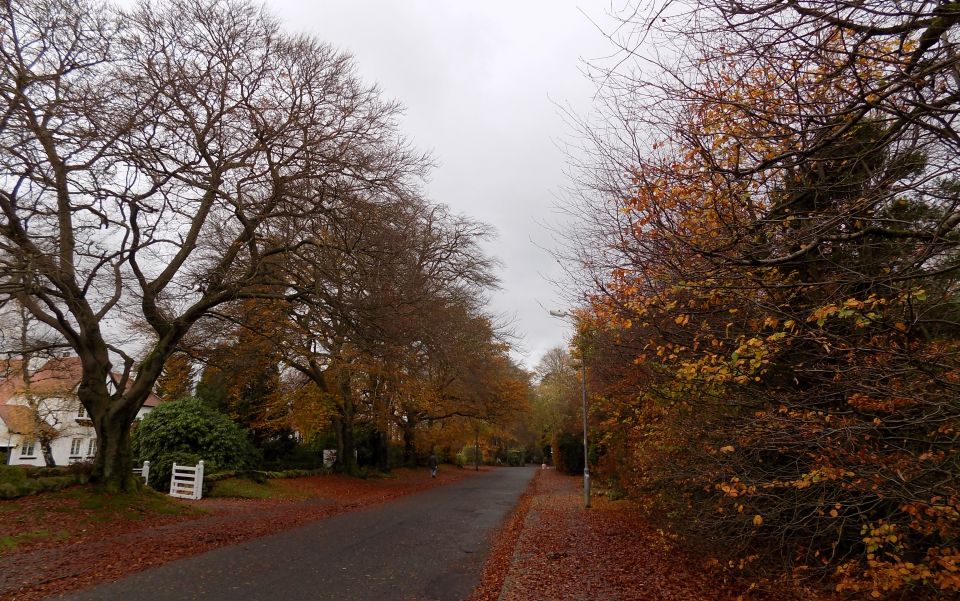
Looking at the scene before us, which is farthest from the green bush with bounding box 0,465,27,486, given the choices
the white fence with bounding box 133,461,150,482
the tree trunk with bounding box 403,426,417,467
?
the tree trunk with bounding box 403,426,417,467

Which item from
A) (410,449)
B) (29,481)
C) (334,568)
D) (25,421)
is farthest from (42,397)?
(410,449)

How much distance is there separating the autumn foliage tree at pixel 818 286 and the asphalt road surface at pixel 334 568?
399 centimetres

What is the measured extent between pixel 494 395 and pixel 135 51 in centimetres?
2484

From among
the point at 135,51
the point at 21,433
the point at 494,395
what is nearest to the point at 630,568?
the point at 135,51

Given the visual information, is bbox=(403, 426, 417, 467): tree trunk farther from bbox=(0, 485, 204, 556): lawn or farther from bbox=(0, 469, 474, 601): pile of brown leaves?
bbox=(0, 485, 204, 556): lawn

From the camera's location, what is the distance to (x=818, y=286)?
5203 millimetres

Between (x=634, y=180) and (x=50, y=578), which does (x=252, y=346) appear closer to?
(x=50, y=578)

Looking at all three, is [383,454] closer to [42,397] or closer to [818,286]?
[42,397]

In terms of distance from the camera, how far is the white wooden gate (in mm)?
16891

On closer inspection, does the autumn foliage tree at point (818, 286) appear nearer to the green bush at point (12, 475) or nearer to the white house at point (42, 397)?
the green bush at point (12, 475)

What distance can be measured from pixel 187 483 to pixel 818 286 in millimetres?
18595

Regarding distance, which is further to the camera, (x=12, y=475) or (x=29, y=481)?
(x=12, y=475)

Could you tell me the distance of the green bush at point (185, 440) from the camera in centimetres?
1912

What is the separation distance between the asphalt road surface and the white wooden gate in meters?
5.65
